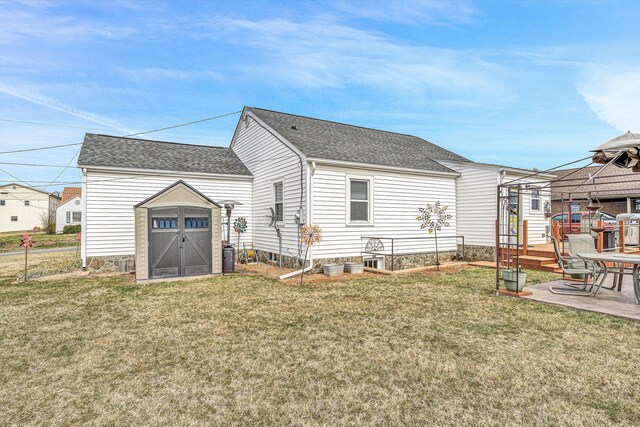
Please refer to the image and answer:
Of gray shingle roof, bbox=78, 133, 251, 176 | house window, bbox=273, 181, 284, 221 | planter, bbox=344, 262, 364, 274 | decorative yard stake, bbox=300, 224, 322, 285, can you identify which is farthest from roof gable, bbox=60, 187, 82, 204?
planter, bbox=344, 262, 364, 274

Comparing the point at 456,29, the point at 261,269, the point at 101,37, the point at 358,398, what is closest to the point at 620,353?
the point at 358,398

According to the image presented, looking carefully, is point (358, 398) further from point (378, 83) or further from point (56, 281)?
point (378, 83)

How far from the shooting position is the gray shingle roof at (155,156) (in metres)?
11.2

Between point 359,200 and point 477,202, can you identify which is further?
point 477,202

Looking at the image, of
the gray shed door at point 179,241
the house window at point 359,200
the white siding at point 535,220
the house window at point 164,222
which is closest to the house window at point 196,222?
the gray shed door at point 179,241

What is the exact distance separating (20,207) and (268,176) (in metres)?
47.8

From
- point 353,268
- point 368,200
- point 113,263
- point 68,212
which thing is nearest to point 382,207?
point 368,200

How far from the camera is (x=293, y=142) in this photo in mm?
10852

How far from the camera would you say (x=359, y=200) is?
1105 centimetres

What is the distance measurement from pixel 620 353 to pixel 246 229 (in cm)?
1138

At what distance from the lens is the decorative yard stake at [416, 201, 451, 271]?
491 inches

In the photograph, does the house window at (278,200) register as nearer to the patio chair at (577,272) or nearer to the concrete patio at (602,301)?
the concrete patio at (602,301)

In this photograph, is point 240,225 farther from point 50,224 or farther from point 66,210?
point 66,210

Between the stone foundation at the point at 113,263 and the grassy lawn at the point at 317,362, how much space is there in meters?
3.96
